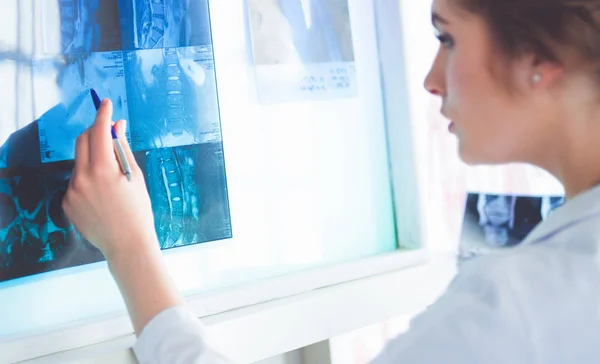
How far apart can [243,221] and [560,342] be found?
347 mm

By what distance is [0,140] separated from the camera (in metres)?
0.57

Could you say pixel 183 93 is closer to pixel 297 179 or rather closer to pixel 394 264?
pixel 297 179

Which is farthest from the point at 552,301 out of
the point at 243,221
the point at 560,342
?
the point at 243,221

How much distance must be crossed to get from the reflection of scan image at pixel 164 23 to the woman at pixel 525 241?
3.5 inches

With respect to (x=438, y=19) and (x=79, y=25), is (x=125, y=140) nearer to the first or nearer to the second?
(x=79, y=25)

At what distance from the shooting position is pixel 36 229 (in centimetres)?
60

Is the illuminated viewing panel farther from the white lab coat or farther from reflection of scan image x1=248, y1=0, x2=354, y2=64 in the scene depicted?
the white lab coat

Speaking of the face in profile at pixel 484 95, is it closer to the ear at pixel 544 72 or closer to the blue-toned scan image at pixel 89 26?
the ear at pixel 544 72

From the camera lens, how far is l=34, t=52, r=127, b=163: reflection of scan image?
600 millimetres

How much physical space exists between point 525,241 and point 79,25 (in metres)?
0.45

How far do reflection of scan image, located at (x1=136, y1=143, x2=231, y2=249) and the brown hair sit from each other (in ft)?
1.01

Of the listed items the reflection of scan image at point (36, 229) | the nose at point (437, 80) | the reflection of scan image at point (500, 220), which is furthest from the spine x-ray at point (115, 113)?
the reflection of scan image at point (500, 220)

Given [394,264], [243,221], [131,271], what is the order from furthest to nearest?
[394,264]
[243,221]
[131,271]

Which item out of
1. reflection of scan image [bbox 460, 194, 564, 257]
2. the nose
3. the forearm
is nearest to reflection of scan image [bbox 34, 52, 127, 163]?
the forearm
